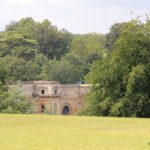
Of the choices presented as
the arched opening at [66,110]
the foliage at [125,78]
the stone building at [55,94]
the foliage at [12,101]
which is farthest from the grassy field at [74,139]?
the arched opening at [66,110]

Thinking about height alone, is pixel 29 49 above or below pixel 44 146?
above

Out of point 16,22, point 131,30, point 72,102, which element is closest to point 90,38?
point 16,22

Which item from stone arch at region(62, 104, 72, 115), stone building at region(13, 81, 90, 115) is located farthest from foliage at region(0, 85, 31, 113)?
stone arch at region(62, 104, 72, 115)

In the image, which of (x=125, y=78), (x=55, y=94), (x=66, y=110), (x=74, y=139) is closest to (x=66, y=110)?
(x=66, y=110)

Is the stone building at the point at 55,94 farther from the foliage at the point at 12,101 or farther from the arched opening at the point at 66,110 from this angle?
the foliage at the point at 12,101

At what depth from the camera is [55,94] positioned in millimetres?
49750

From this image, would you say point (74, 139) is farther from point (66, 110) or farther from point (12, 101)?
point (66, 110)

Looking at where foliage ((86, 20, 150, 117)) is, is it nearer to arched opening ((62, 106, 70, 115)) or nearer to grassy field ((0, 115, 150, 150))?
grassy field ((0, 115, 150, 150))

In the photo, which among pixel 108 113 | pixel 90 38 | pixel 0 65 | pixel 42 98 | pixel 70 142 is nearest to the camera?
pixel 70 142

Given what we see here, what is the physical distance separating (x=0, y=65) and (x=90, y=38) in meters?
50.8

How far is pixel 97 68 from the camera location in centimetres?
2531

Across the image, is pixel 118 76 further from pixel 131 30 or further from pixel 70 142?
pixel 70 142

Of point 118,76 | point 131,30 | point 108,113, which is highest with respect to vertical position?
point 131,30

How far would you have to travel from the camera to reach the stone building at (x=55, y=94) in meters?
48.5
